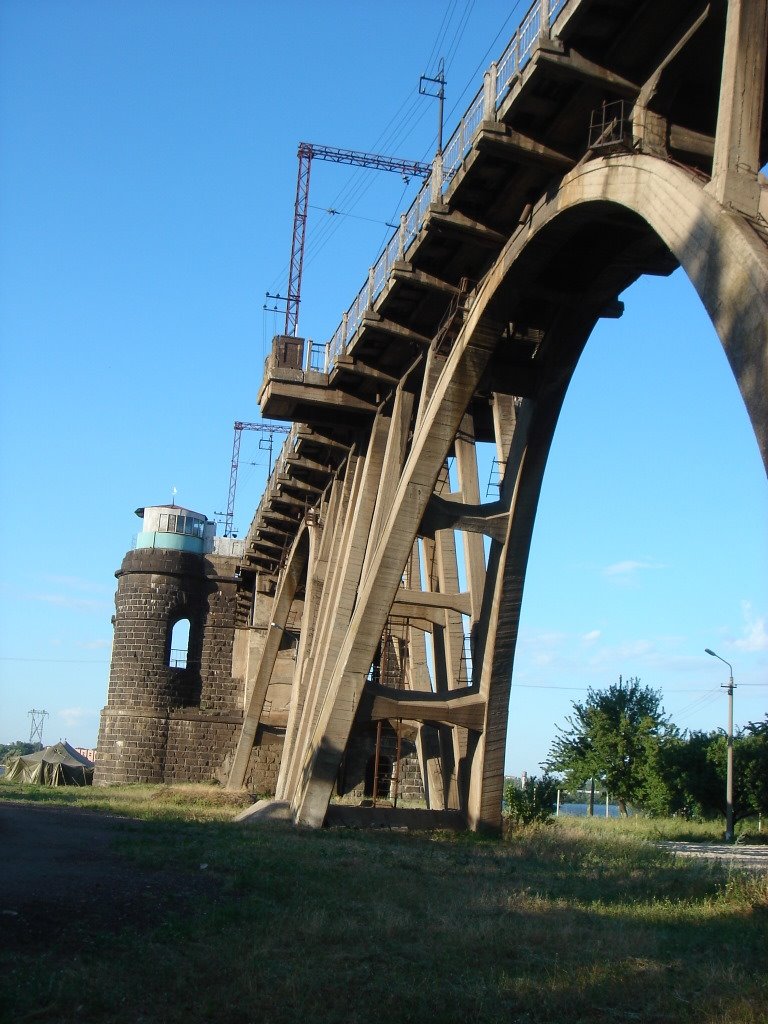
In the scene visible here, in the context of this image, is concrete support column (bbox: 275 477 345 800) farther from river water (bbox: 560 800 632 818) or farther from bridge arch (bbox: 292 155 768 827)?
river water (bbox: 560 800 632 818)

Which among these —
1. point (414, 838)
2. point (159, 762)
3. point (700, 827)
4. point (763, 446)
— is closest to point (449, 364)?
point (414, 838)

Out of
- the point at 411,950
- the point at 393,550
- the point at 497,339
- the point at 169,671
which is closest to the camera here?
the point at 411,950

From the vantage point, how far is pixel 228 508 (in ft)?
250

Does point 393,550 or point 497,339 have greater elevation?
point 497,339

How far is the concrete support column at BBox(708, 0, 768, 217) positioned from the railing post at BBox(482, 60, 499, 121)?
19.3 feet

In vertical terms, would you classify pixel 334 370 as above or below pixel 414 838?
above

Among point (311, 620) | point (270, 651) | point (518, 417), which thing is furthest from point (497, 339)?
point (270, 651)

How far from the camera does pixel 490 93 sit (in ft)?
50.5

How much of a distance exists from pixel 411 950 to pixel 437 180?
12053 mm

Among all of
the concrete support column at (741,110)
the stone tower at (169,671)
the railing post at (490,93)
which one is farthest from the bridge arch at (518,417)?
the stone tower at (169,671)

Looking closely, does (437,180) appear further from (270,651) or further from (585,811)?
(585,811)

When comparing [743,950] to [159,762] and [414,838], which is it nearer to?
[414,838]

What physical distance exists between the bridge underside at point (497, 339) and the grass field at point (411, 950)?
3.85m

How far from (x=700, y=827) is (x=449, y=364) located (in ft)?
63.9
